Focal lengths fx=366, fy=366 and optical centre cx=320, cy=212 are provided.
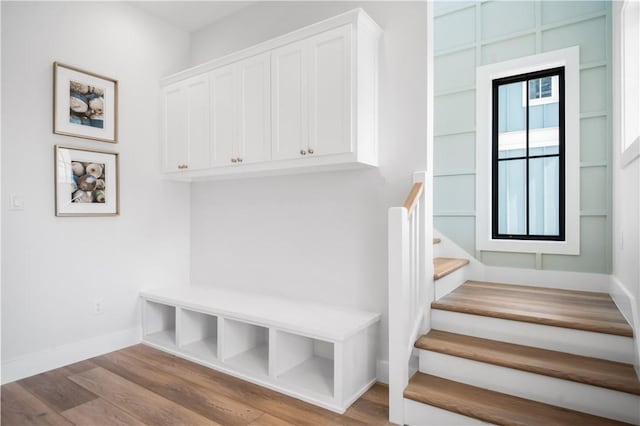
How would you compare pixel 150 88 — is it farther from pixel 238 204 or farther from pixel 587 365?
pixel 587 365

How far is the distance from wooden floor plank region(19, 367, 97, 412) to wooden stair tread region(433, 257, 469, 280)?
7.64ft

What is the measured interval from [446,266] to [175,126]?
258 centimetres

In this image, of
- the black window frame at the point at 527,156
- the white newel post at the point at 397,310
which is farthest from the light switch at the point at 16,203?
the black window frame at the point at 527,156

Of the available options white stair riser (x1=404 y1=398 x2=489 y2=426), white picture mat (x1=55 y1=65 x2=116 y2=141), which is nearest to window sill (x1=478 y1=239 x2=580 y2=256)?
white stair riser (x1=404 y1=398 x2=489 y2=426)

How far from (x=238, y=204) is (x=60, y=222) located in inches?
52.0

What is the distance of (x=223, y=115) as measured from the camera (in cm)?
288

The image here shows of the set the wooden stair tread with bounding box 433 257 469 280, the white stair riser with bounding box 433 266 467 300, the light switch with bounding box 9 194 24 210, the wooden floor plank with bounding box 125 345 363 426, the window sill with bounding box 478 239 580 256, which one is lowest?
the wooden floor plank with bounding box 125 345 363 426

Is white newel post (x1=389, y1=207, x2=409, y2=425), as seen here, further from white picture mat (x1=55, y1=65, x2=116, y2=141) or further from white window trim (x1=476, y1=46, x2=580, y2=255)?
white picture mat (x1=55, y1=65, x2=116, y2=141)

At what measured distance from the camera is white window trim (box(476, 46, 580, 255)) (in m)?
2.93

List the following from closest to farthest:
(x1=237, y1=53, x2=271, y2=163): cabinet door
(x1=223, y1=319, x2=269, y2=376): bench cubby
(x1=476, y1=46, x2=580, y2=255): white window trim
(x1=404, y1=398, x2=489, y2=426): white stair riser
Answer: (x1=404, y1=398, x2=489, y2=426): white stair riser < (x1=223, y1=319, x2=269, y2=376): bench cubby < (x1=237, y1=53, x2=271, y2=163): cabinet door < (x1=476, y1=46, x2=580, y2=255): white window trim

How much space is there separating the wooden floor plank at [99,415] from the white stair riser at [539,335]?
1.90 m

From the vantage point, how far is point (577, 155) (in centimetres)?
292

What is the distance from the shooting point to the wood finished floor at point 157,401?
2.00m

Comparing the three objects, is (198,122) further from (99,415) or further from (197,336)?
(99,415)
